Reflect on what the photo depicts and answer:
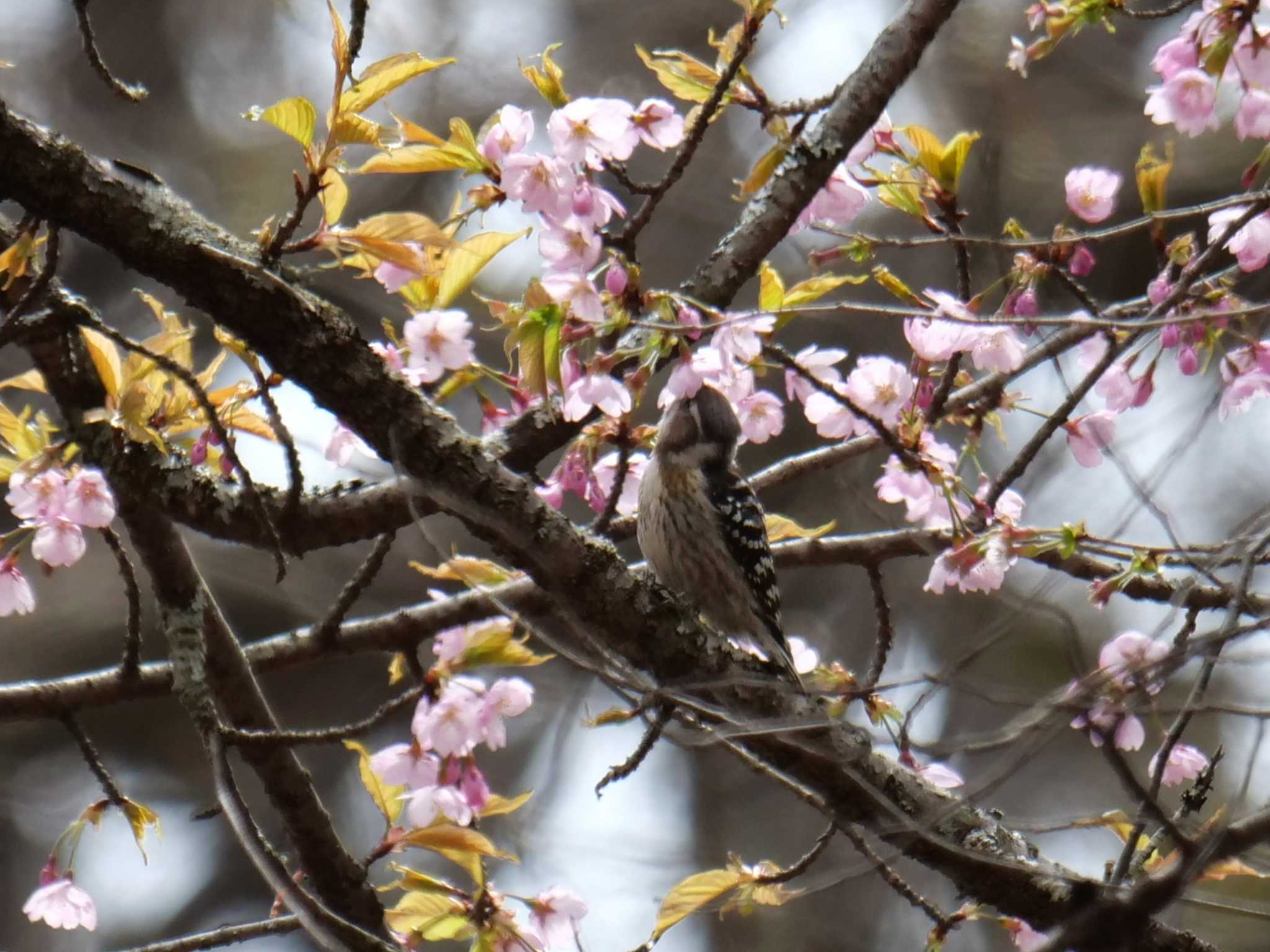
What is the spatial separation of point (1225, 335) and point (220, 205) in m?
5.73

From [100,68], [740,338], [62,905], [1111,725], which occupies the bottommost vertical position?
[1111,725]

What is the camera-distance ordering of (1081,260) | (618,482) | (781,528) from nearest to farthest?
(618,482) < (1081,260) < (781,528)

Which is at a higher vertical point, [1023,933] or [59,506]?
[59,506]

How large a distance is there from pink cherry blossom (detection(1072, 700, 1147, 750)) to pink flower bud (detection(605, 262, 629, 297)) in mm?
921

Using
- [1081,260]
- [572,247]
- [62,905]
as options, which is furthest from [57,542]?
[1081,260]

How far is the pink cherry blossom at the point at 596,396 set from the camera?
83.0 inches

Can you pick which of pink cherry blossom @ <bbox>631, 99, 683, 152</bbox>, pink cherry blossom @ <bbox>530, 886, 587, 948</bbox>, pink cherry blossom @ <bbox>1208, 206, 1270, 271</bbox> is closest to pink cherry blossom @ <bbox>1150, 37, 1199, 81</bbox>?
pink cherry blossom @ <bbox>1208, 206, 1270, 271</bbox>

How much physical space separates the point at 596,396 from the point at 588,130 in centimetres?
44

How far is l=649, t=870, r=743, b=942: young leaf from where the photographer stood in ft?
7.88

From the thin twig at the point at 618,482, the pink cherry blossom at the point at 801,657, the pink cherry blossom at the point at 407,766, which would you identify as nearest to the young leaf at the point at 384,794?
the pink cherry blossom at the point at 407,766

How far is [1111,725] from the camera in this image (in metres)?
1.48

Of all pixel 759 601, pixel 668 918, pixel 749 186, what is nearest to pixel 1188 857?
pixel 668 918

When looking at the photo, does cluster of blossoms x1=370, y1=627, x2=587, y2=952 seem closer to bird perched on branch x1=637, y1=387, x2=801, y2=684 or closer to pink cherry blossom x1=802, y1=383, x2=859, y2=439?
pink cherry blossom x1=802, y1=383, x2=859, y2=439

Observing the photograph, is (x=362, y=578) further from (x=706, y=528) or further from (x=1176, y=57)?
(x=706, y=528)
